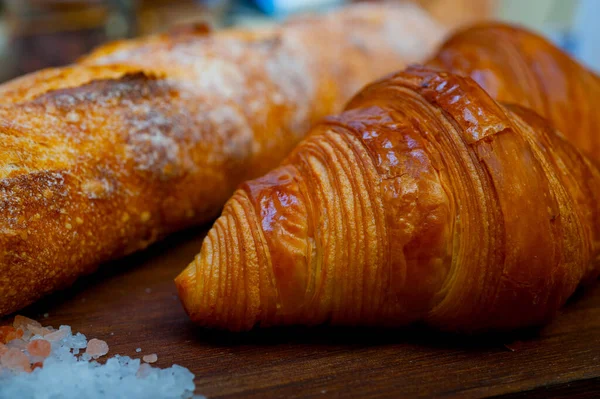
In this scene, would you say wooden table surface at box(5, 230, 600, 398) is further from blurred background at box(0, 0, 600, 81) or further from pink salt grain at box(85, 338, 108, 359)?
blurred background at box(0, 0, 600, 81)

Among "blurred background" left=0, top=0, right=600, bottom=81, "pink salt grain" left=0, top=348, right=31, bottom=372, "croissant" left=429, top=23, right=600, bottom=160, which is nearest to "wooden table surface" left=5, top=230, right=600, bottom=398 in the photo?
"pink salt grain" left=0, top=348, right=31, bottom=372

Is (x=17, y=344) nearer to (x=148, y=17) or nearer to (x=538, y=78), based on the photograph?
(x=538, y=78)

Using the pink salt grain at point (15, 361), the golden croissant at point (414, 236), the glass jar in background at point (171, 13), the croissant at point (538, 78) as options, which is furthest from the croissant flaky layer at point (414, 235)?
the glass jar in background at point (171, 13)

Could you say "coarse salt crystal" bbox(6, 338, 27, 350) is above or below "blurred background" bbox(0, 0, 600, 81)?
below

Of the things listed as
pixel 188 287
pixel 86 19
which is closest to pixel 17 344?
pixel 188 287

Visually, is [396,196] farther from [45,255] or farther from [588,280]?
[45,255]

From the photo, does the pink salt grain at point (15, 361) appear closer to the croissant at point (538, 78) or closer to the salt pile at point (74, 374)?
the salt pile at point (74, 374)
